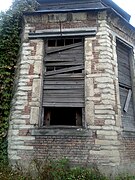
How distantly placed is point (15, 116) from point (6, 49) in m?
2.46

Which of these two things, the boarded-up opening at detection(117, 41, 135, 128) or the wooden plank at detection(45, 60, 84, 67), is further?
the boarded-up opening at detection(117, 41, 135, 128)

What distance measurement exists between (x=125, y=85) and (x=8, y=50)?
14.0ft

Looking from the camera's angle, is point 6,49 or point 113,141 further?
point 6,49

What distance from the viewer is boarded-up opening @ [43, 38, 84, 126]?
7121 millimetres

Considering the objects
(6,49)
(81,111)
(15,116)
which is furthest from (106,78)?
(6,49)

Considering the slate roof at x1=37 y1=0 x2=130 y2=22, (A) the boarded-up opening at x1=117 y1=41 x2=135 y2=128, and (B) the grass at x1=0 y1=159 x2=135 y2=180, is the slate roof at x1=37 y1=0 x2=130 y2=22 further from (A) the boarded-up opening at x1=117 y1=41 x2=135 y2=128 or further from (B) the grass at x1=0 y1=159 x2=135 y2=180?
(B) the grass at x1=0 y1=159 x2=135 y2=180

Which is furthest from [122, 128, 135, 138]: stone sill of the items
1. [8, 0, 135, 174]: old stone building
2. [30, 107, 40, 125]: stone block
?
[30, 107, 40, 125]: stone block

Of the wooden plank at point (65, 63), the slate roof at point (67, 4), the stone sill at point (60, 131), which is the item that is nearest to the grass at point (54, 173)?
the stone sill at point (60, 131)

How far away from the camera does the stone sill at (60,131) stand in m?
6.55

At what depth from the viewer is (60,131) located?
6664 millimetres

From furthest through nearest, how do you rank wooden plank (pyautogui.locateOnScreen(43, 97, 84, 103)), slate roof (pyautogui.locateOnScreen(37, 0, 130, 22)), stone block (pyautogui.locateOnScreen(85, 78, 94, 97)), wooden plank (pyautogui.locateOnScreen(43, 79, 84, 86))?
slate roof (pyautogui.locateOnScreen(37, 0, 130, 22))
wooden plank (pyautogui.locateOnScreen(43, 79, 84, 86))
wooden plank (pyautogui.locateOnScreen(43, 97, 84, 103))
stone block (pyautogui.locateOnScreen(85, 78, 94, 97))

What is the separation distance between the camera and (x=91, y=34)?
757 cm

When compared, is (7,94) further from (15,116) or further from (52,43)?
(52,43)

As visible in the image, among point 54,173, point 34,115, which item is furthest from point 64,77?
point 54,173
